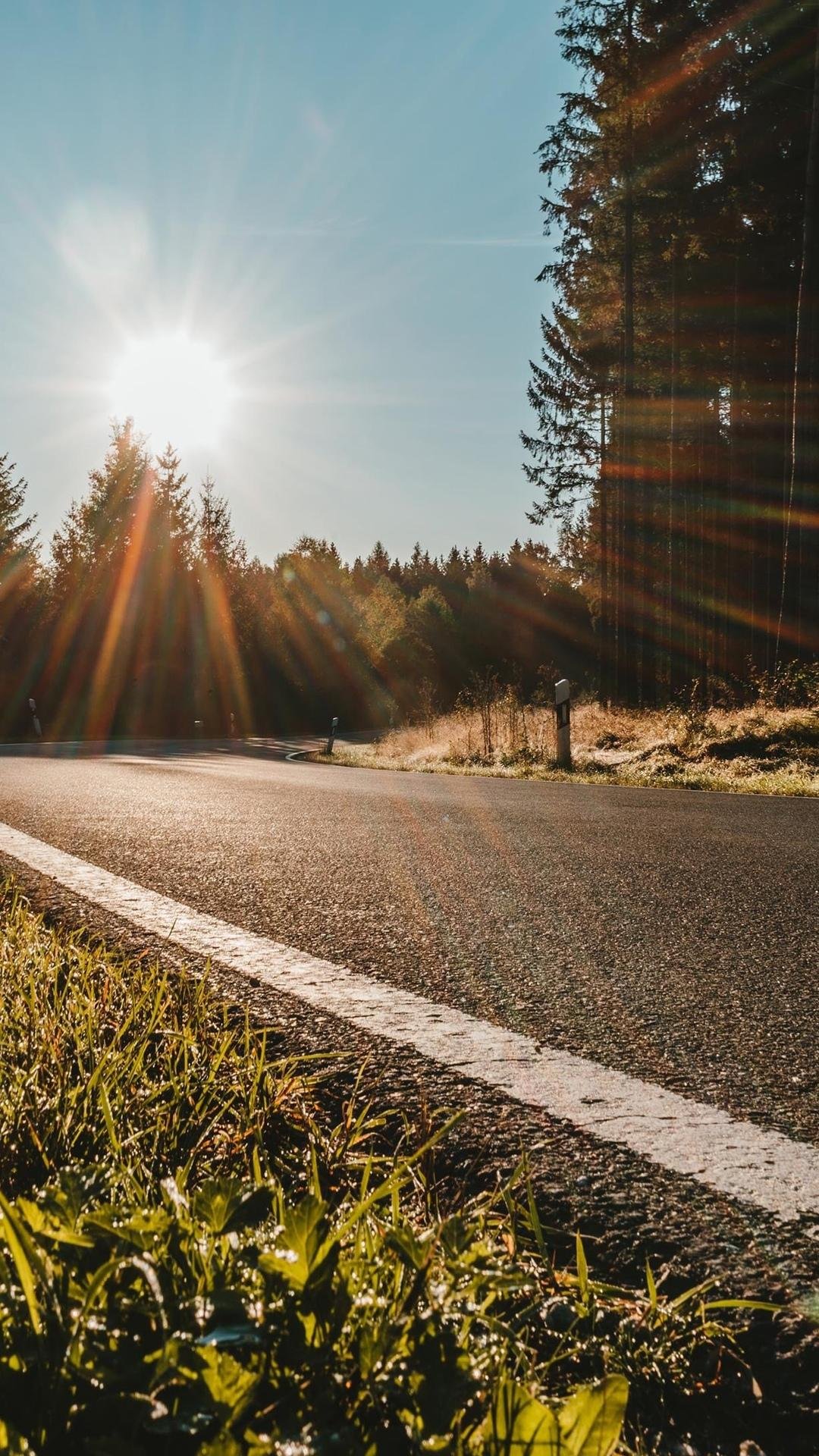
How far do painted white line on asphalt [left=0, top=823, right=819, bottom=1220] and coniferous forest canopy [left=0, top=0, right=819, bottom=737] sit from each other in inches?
573

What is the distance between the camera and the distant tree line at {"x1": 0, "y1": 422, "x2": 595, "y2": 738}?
1474 inches

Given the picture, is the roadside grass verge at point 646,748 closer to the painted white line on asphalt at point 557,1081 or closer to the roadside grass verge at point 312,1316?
the painted white line on asphalt at point 557,1081

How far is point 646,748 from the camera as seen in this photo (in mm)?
14195

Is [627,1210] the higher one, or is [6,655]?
[6,655]

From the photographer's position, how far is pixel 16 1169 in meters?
1.45

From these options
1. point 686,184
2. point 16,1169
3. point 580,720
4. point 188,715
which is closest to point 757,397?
point 686,184

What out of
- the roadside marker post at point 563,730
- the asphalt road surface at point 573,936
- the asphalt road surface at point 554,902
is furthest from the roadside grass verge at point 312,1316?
the roadside marker post at point 563,730

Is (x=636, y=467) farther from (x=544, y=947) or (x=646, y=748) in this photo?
(x=544, y=947)

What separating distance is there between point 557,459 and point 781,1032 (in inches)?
1334

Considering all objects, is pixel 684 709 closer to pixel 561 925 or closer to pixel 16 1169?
pixel 561 925

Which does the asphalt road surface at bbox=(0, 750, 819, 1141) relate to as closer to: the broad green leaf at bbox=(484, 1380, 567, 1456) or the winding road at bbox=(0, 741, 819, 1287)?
the winding road at bbox=(0, 741, 819, 1287)

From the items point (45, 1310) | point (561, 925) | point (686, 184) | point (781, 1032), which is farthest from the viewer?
point (686, 184)

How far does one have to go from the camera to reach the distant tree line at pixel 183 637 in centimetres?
3744

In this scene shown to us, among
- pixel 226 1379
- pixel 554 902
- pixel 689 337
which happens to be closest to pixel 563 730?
pixel 554 902
